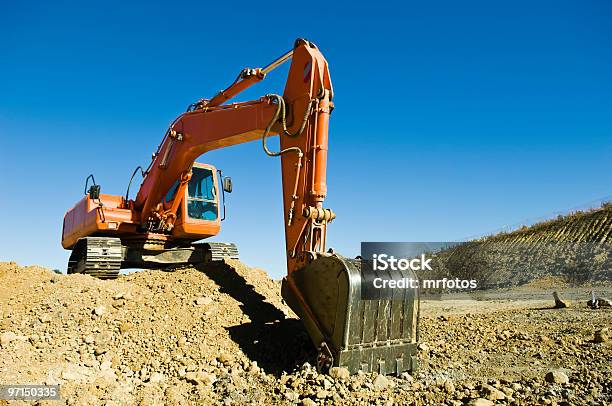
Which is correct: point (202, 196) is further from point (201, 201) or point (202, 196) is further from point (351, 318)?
point (351, 318)

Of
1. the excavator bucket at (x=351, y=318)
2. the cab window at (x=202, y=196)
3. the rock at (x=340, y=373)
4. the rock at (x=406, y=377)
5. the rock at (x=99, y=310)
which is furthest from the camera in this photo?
the cab window at (x=202, y=196)

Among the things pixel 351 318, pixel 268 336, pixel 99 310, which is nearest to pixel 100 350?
pixel 99 310

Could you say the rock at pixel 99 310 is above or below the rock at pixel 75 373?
above

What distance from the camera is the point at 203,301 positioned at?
772cm

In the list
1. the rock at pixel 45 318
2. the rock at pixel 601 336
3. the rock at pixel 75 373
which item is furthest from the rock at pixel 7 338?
the rock at pixel 601 336

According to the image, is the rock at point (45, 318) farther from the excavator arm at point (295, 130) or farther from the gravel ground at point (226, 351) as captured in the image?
the excavator arm at point (295, 130)

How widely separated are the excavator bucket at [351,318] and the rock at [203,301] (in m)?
1.84

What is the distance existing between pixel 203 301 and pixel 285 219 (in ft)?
6.44

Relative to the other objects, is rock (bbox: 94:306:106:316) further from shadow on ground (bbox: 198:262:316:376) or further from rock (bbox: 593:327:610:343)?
rock (bbox: 593:327:610:343)

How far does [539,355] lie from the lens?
6809mm

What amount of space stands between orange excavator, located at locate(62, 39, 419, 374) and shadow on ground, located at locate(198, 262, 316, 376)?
0.74 m

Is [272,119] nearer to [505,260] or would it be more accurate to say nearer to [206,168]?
[206,168]

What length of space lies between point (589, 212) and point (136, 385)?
32.5m

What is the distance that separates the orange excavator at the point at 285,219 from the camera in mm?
5742
